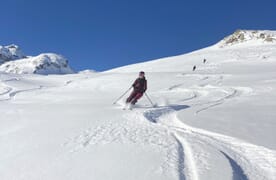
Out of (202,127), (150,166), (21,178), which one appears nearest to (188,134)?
(202,127)

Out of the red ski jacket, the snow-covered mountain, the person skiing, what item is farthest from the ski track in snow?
the snow-covered mountain

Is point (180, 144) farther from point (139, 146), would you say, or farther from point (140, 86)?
point (140, 86)

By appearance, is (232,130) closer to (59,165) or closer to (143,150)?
(143,150)

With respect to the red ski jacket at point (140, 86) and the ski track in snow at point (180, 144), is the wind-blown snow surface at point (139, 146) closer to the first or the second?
the ski track in snow at point (180, 144)

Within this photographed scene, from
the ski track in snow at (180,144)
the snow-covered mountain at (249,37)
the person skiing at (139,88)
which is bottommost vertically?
the ski track in snow at (180,144)

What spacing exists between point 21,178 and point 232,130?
4.66 metres

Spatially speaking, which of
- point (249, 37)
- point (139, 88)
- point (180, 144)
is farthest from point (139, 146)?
point (249, 37)

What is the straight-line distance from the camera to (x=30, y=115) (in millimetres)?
8750

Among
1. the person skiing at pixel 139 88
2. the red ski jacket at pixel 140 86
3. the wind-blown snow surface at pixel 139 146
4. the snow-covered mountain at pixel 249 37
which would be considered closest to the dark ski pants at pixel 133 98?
the person skiing at pixel 139 88

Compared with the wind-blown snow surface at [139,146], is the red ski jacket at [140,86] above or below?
above

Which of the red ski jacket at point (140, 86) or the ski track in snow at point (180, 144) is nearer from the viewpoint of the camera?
the ski track in snow at point (180, 144)

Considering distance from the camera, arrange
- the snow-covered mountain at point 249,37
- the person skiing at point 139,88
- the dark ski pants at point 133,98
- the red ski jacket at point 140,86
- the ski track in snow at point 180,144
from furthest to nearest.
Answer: the snow-covered mountain at point 249,37 → the red ski jacket at point 140,86 → the person skiing at point 139,88 → the dark ski pants at point 133,98 → the ski track in snow at point 180,144

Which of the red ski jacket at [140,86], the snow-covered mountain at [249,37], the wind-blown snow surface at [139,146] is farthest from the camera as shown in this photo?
the snow-covered mountain at [249,37]

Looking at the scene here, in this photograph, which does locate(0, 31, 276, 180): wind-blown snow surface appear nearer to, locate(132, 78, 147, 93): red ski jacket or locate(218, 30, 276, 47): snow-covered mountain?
locate(132, 78, 147, 93): red ski jacket
